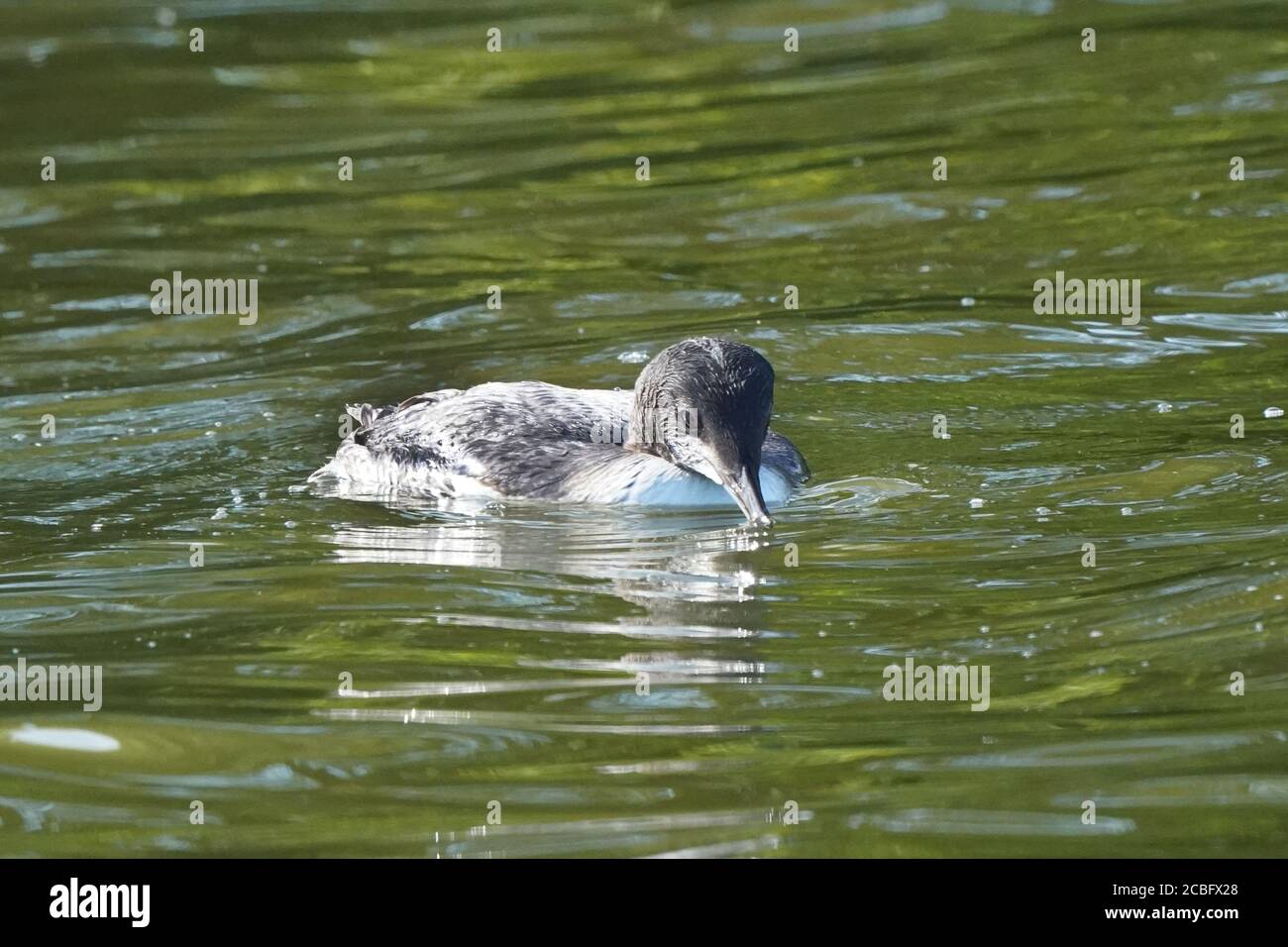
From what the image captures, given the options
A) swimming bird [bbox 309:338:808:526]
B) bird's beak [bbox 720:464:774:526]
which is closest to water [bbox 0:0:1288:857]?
bird's beak [bbox 720:464:774:526]

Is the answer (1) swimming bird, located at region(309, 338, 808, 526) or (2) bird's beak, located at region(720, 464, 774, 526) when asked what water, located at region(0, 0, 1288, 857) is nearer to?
(2) bird's beak, located at region(720, 464, 774, 526)

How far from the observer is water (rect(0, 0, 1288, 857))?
22.3 feet

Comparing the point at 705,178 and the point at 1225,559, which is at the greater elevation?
the point at 705,178

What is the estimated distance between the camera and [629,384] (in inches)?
511

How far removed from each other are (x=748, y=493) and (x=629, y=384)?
11.2 feet

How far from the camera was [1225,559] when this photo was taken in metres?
8.88

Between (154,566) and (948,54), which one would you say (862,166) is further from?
(154,566)

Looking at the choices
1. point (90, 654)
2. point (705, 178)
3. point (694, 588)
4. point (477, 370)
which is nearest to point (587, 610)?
point (694, 588)

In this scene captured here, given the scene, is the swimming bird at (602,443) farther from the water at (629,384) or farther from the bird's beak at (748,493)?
the water at (629,384)

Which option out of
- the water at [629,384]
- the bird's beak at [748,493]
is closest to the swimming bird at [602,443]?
the bird's beak at [748,493]

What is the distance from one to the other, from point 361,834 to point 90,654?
2.27 m

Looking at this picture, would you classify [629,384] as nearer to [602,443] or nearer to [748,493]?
[602,443]

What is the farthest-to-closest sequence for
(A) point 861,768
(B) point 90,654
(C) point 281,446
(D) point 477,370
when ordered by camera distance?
1. (D) point 477,370
2. (C) point 281,446
3. (B) point 90,654
4. (A) point 861,768

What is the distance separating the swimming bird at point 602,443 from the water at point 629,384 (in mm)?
251
